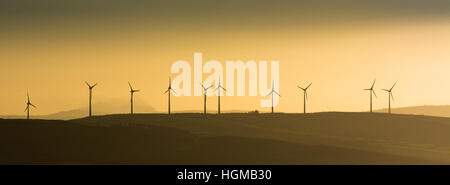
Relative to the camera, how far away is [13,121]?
128 metres

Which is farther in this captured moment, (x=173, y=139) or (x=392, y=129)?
(x=392, y=129)

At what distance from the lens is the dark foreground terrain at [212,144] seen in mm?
105875

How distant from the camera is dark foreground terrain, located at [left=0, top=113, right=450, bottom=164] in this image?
10588 cm

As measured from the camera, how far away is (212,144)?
11894cm

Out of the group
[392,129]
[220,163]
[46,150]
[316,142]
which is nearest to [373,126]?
[392,129]

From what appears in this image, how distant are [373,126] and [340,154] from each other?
173 feet

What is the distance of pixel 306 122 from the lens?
559 feet

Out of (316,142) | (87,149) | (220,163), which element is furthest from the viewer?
(316,142)
